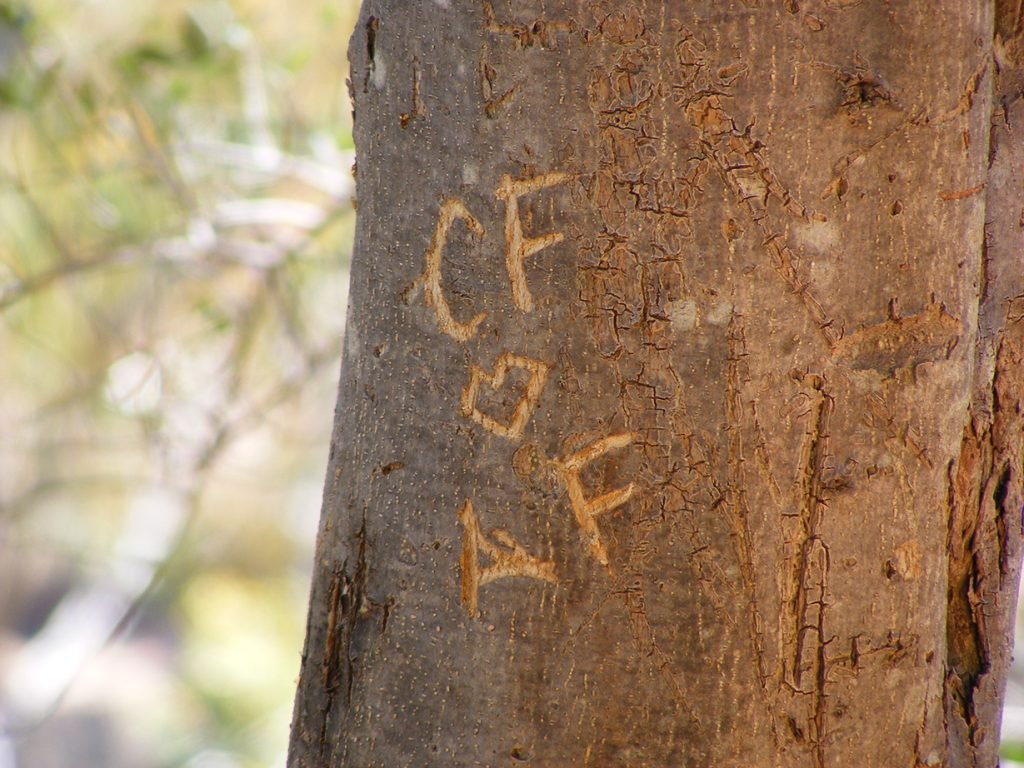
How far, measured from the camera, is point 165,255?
1.75 meters

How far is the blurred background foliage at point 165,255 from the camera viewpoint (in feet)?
5.73

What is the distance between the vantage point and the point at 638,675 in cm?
50

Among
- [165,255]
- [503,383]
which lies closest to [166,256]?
[165,255]

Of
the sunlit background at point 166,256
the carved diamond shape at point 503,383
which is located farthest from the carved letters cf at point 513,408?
the sunlit background at point 166,256

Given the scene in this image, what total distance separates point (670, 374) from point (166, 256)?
1466 mm

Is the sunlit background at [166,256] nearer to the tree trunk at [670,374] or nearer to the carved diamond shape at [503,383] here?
the tree trunk at [670,374]

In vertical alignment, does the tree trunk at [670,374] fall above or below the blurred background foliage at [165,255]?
below

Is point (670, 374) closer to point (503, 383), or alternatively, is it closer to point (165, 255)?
point (503, 383)

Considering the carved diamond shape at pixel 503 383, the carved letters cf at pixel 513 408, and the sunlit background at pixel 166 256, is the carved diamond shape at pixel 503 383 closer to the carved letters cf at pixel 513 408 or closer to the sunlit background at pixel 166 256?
the carved letters cf at pixel 513 408

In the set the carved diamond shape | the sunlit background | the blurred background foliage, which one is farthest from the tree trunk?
the blurred background foliage

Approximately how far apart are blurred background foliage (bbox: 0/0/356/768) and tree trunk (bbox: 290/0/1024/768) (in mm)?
1184

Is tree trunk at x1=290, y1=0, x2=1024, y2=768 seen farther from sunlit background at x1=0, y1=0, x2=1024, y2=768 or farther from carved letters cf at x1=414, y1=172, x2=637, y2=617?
sunlit background at x1=0, y1=0, x2=1024, y2=768

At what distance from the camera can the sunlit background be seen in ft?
5.72

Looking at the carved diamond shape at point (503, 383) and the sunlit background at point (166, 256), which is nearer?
the carved diamond shape at point (503, 383)
